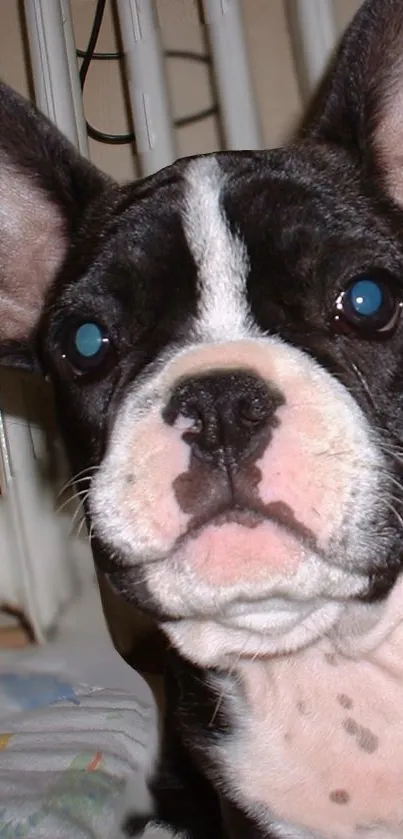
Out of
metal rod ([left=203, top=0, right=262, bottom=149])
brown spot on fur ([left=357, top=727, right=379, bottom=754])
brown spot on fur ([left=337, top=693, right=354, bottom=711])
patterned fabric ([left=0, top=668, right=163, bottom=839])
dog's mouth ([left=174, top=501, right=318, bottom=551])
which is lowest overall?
patterned fabric ([left=0, top=668, right=163, bottom=839])

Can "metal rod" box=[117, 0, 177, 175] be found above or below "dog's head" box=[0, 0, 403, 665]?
above

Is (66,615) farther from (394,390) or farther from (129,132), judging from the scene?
(394,390)

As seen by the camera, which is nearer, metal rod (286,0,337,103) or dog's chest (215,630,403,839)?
dog's chest (215,630,403,839)

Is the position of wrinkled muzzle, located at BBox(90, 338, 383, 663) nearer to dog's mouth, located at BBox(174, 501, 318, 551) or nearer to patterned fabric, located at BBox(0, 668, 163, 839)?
dog's mouth, located at BBox(174, 501, 318, 551)

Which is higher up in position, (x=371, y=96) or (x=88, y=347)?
(x=371, y=96)

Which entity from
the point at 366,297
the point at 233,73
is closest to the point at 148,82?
the point at 233,73

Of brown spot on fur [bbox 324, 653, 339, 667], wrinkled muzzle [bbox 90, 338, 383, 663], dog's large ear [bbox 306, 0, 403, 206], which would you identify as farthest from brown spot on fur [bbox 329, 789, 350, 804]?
dog's large ear [bbox 306, 0, 403, 206]

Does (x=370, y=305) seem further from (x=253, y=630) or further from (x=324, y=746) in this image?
(x=324, y=746)

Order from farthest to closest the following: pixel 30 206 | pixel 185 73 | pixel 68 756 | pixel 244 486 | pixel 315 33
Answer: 1. pixel 185 73
2. pixel 315 33
3. pixel 68 756
4. pixel 30 206
5. pixel 244 486

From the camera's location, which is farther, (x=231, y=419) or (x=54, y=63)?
(x=54, y=63)
